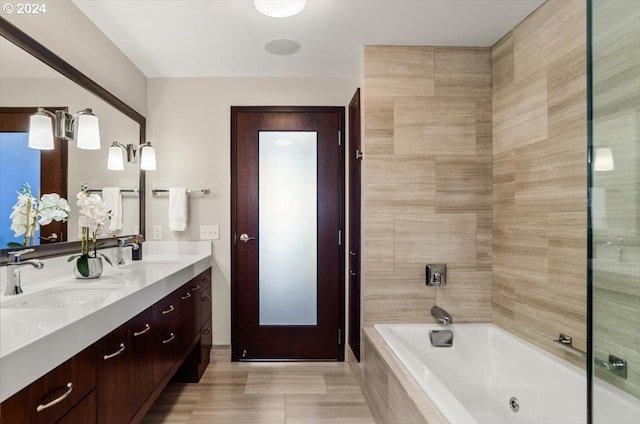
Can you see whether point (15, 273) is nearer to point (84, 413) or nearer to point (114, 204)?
point (84, 413)

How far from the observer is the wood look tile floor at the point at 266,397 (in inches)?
82.9

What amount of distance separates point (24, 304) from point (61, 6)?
1530 millimetres

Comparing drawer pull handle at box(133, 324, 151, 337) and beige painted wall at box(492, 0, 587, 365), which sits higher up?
beige painted wall at box(492, 0, 587, 365)

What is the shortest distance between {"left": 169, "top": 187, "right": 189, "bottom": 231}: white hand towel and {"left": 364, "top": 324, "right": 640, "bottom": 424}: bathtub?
1748mm

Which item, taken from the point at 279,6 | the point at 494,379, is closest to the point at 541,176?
the point at 494,379

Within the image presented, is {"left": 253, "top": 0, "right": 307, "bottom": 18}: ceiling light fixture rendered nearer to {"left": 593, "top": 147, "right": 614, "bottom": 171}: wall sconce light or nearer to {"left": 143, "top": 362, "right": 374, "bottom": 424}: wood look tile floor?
{"left": 593, "top": 147, "right": 614, "bottom": 171}: wall sconce light

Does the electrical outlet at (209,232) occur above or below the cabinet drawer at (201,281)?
above

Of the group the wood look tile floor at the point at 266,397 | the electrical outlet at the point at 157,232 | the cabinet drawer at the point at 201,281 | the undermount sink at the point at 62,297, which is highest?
the electrical outlet at the point at 157,232

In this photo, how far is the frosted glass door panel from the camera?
2967mm

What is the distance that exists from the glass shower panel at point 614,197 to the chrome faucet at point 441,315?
44.0 inches

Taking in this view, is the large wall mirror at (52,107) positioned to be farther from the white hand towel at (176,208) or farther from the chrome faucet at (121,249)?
the white hand towel at (176,208)

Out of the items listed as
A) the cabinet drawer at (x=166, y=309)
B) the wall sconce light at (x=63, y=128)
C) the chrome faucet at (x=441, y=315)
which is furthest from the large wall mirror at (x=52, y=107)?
the chrome faucet at (x=441, y=315)

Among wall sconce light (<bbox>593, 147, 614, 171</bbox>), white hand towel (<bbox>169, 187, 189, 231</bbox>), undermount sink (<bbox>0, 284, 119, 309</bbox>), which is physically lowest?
undermount sink (<bbox>0, 284, 119, 309</bbox>)

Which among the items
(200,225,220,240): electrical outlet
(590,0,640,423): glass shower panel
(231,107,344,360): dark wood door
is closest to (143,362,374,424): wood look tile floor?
(231,107,344,360): dark wood door
